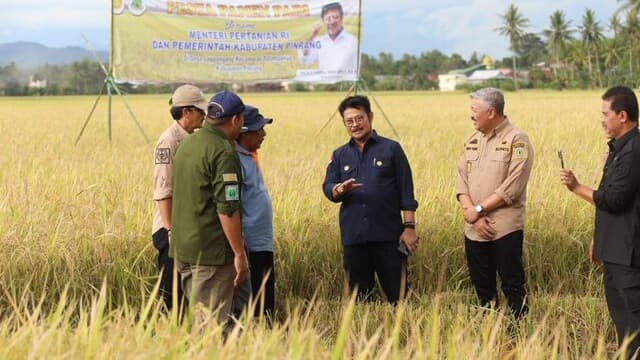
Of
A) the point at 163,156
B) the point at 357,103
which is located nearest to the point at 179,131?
the point at 163,156

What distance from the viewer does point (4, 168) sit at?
784 cm

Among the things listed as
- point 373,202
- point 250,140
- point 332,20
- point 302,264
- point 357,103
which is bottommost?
point 302,264

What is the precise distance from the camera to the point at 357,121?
15.3ft

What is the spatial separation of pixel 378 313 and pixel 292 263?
0.95 meters

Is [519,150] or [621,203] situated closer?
[621,203]

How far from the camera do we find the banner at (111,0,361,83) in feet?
36.2

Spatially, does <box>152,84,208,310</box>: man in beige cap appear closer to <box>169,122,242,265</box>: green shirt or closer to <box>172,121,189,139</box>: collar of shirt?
<box>172,121,189,139</box>: collar of shirt

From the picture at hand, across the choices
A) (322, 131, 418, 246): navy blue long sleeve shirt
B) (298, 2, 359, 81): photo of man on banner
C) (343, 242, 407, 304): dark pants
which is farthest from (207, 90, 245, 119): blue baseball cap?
(298, 2, 359, 81): photo of man on banner

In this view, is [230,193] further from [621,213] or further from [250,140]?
[621,213]

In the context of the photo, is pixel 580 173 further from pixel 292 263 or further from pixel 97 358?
pixel 97 358

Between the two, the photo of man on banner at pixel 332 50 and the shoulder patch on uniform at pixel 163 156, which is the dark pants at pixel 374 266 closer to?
the shoulder patch on uniform at pixel 163 156

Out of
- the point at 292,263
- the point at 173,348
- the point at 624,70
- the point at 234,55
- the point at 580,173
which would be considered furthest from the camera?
the point at 624,70

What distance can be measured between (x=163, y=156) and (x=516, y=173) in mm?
1981

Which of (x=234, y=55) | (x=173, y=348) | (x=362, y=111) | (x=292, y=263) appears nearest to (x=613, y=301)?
(x=362, y=111)
